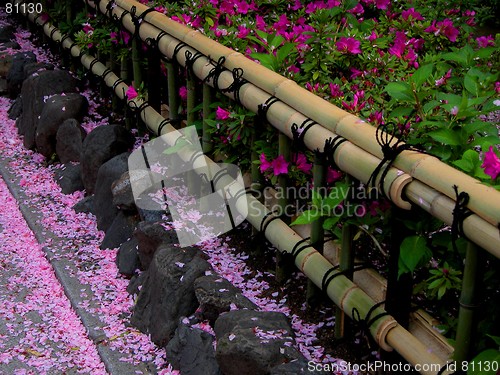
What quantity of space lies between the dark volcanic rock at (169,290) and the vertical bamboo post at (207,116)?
64 cm

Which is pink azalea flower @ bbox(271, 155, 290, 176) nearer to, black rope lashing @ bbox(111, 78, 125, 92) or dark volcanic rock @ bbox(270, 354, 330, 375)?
dark volcanic rock @ bbox(270, 354, 330, 375)

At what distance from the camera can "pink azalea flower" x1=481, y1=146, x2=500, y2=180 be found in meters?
1.75

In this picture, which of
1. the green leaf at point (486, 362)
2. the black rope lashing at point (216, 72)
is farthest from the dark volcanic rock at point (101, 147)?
the green leaf at point (486, 362)

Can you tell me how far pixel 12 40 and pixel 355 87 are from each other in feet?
17.3

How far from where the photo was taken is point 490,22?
19.0 ft

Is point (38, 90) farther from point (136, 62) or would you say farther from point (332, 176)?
point (332, 176)

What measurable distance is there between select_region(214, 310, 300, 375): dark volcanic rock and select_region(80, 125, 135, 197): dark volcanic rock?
2.23m

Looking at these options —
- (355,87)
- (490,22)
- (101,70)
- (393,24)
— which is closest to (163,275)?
(355,87)

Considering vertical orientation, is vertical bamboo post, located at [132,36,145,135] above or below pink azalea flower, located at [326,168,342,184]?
below

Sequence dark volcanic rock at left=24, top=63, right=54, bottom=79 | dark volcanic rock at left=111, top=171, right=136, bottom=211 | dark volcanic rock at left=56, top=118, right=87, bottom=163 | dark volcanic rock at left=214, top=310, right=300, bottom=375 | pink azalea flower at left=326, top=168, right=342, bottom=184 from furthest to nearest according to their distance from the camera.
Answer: dark volcanic rock at left=24, top=63, right=54, bottom=79, dark volcanic rock at left=56, top=118, right=87, bottom=163, dark volcanic rock at left=111, top=171, right=136, bottom=211, pink azalea flower at left=326, top=168, right=342, bottom=184, dark volcanic rock at left=214, top=310, right=300, bottom=375

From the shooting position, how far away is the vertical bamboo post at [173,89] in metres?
3.80

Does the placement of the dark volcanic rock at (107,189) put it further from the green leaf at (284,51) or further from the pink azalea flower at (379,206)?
the pink azalea flower at (379,206)

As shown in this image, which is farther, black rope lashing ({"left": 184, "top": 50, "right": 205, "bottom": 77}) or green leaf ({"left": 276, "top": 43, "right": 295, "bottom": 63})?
black rope lashing ({"left": 184, "top": 50, "right": 205, "bottom": 77})

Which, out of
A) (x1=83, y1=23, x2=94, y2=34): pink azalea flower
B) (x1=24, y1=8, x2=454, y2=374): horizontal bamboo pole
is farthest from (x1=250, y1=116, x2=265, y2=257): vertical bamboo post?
(x1=83, y1=23, x2=94, y2=34): pink azalea flower
